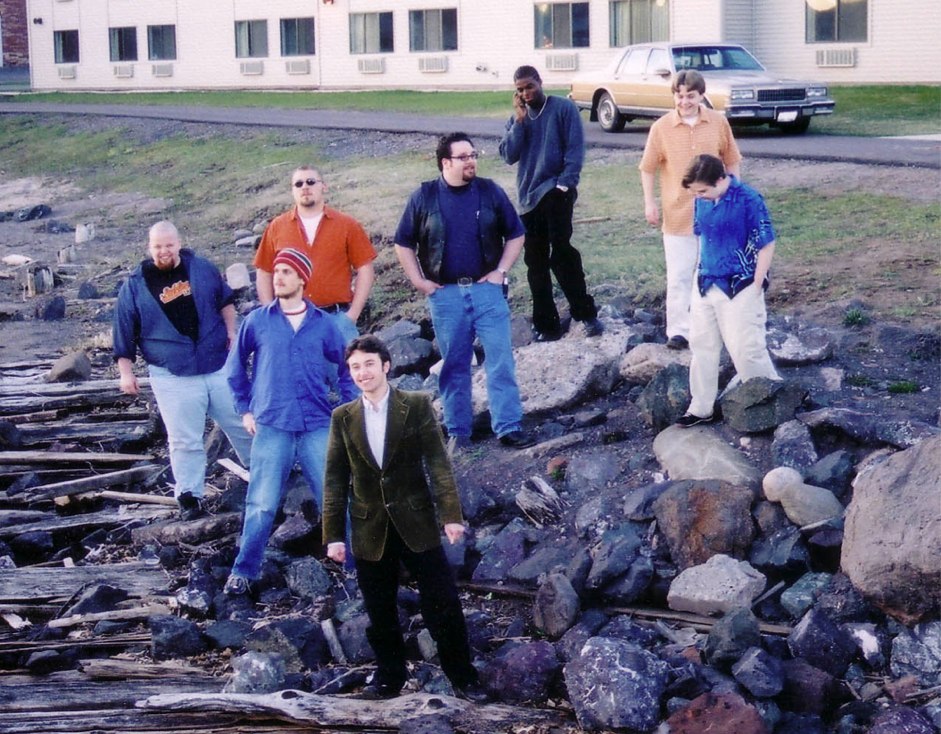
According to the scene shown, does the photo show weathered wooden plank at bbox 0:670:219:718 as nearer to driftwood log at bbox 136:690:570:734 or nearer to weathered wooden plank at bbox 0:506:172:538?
driftwood log at bbox 136:690:570:734

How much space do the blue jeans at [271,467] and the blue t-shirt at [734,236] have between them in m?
2.62

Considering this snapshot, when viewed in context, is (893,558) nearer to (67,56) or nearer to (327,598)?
(327,598)

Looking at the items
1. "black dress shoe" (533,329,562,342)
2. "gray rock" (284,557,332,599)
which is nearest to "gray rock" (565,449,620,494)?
"gray rock" (284,557,332,599)

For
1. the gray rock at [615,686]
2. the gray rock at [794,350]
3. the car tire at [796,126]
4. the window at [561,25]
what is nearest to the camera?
the gray rock at [615,686]

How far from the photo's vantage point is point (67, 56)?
5550 centimetres

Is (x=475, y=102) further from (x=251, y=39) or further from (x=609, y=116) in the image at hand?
(x=251, y=39)

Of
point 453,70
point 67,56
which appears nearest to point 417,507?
point 453,70

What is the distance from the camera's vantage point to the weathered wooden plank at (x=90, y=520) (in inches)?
428

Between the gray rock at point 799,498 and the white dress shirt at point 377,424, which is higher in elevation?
the white dress shirt at point 377,424

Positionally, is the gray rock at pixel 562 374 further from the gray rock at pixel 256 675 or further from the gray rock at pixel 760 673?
the gray rock at pixel 760 673

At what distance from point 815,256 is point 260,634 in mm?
7670

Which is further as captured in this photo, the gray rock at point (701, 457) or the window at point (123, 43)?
the window at point (123, 43)

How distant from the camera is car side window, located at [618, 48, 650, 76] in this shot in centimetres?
2661

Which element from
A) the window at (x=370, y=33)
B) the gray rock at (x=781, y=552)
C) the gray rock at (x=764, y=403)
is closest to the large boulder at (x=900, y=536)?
the gray rock at (x=781, y=552)
